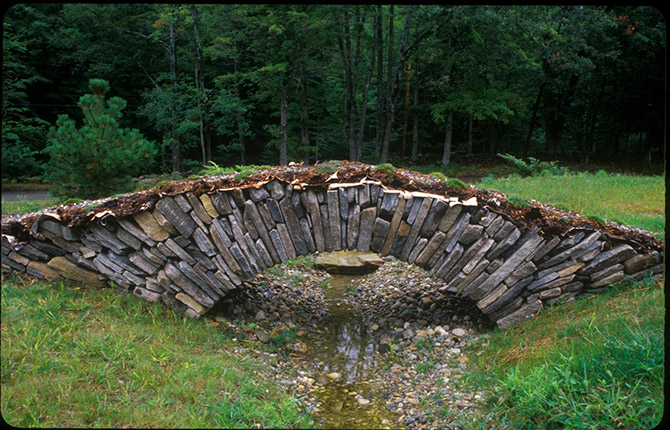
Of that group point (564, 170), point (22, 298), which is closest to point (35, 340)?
point (22, 298)

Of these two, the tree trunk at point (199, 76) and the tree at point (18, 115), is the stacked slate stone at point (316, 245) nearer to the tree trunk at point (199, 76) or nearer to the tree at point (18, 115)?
the tree trunk at point (199, 76)

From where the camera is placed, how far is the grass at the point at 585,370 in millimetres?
2635

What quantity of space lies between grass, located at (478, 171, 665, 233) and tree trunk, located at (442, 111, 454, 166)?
976 millimetres

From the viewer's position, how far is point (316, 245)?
5.02 metres

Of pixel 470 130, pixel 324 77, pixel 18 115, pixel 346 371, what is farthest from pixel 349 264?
pixel 18 115

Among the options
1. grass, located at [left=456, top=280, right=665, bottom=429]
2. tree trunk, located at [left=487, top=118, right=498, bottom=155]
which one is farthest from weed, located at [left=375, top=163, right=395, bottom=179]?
tree trunk, located at [left=487, top=118, right=498, bottom=155]

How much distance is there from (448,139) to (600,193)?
3.94 m

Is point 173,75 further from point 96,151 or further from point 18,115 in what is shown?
point 18,115

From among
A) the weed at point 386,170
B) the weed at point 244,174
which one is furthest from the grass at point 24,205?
the weed at point 386,170

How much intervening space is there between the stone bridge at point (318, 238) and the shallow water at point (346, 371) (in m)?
1.31

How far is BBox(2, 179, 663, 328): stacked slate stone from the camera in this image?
4289 millimetres

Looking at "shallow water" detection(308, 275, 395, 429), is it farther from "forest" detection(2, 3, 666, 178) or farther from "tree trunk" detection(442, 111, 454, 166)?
"tree trunk" detection(442, 111, 454, 166)

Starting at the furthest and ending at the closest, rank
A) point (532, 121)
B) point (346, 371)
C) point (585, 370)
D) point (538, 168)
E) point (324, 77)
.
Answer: point (538, 168)
point (532, 121)
point (324, 77)
point (346, 371)
point (585, 370)

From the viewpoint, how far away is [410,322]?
5742 millimetres
